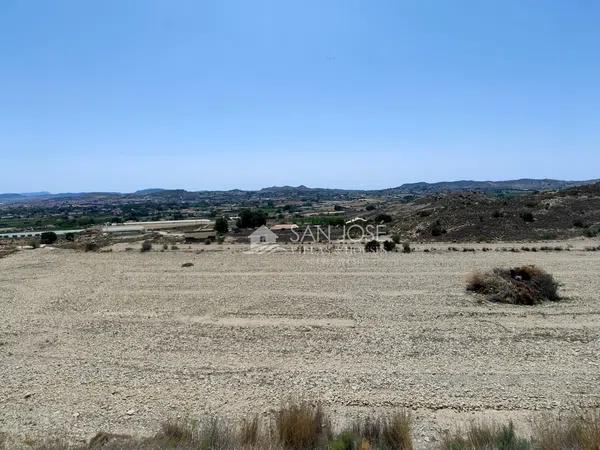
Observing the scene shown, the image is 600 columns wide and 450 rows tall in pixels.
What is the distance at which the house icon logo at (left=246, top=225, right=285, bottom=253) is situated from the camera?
29.8 m

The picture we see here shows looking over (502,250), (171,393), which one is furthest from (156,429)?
(502,250)

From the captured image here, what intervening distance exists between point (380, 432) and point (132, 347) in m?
6.92

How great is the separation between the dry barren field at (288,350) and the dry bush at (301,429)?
43.8 inches

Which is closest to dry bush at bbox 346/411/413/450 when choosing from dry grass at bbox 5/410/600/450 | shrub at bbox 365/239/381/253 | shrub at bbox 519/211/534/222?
dry grass at bbox 5/410/600/450

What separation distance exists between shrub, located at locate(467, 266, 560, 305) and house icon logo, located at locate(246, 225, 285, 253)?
15.7 m

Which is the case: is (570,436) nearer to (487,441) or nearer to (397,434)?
(487,441)

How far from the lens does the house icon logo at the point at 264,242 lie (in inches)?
1172

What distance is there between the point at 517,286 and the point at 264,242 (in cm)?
2232

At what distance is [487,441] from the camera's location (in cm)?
541

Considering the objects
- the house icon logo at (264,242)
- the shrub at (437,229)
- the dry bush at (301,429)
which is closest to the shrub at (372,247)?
the house icon logo at (264,242)

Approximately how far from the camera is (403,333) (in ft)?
36.7

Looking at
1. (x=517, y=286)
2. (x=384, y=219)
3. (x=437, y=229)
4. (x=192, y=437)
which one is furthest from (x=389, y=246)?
(x=192, y=437)

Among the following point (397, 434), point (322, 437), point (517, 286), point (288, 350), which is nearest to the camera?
point (397, 434)

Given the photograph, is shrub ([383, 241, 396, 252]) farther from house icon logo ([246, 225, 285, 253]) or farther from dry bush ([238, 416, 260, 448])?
dry bush ([238, 416, 260, 448])
